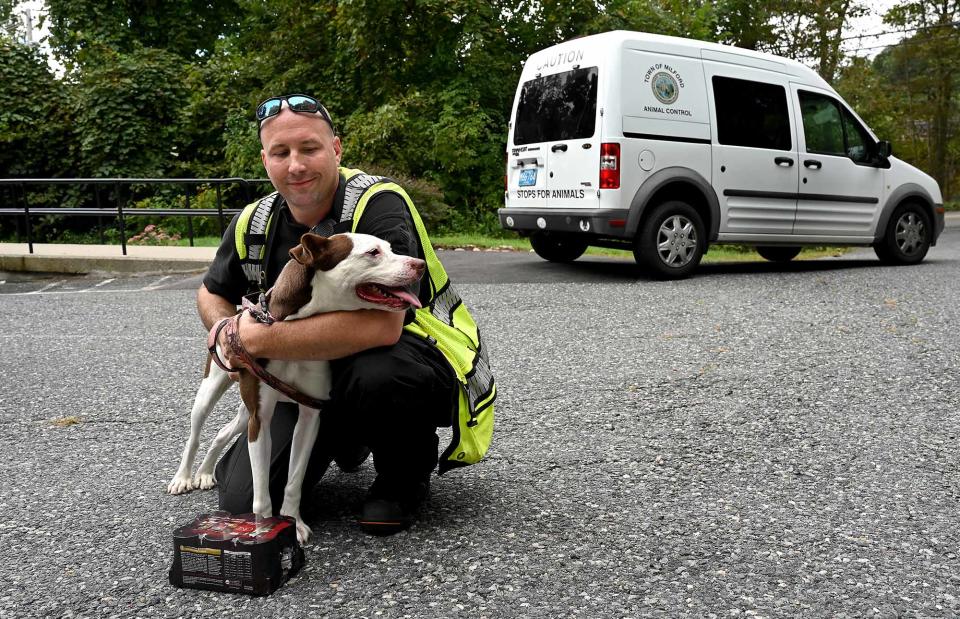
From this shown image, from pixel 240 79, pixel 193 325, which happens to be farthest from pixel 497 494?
pixel 240 79

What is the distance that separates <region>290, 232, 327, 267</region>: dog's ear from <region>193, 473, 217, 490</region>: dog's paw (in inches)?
51.2

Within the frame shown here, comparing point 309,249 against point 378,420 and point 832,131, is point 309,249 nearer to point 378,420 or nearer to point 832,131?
point 378,420

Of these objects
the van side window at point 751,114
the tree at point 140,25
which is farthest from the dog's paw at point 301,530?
the tree at point 140,25

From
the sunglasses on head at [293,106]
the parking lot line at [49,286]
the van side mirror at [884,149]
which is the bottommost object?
the parking lot line at [49,286]

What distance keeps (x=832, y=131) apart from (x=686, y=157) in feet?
7.27

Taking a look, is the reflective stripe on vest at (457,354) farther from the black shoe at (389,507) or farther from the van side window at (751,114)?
the van side window at (751,114)

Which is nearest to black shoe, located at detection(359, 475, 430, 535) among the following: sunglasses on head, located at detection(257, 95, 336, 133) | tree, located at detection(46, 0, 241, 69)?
sunglasses on head, located at detection(257, 95, 336, 133)

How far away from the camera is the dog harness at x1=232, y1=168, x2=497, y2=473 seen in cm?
271

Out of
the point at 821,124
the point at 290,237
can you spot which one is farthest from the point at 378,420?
the point at 821,124

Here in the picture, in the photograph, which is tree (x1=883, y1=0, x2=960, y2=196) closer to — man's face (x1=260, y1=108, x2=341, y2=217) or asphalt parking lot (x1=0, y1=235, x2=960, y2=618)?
asphalt parking lot (x1=0, y1=235, x2=960, y2=618)

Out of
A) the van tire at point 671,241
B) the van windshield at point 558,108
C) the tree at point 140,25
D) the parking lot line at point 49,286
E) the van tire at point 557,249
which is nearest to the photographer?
the van windshield at point 558,108

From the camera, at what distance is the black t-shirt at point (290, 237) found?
258cm

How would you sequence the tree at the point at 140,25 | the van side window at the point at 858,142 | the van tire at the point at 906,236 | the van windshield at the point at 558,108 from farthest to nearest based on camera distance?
the tree at the point at 140,25
the van tire at the point at 906,236
the van side window at the point at 858,142
the van windshield at the point at 558,108

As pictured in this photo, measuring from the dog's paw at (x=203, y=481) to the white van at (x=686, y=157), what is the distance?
6.03 metres
